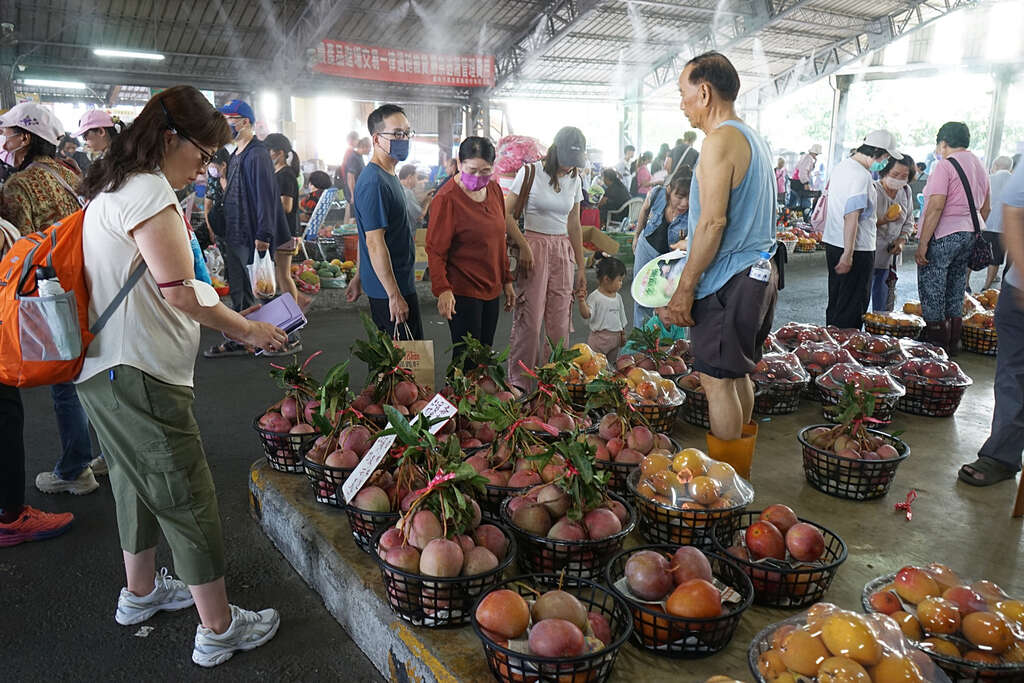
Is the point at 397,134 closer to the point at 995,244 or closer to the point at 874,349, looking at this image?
the point at 874,349

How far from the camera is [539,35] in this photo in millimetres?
15930

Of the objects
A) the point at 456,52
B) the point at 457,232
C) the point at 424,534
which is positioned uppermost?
the point at 456,52

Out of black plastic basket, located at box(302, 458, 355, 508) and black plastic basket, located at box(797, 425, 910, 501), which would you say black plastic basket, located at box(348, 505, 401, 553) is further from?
black plastic basket, located at box(797, 425, 910, 501)

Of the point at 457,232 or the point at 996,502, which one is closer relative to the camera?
the point at 996,502

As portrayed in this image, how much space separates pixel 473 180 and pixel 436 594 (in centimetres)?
210

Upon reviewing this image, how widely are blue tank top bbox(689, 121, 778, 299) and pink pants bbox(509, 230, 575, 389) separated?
130 cm

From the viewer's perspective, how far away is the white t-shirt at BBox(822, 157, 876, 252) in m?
4.61

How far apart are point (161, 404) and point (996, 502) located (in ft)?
9.81

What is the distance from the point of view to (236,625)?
6.82ft

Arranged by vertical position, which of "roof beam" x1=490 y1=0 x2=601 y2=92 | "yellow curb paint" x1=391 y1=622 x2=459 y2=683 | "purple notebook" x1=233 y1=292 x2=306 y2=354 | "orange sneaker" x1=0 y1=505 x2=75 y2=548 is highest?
"roof beam" x1=490 y1=0 x2=601 y2=92

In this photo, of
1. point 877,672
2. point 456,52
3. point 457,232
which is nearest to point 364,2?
point 456,52

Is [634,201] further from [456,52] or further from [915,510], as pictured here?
[915,510]

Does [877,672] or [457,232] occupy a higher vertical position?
[457,232]

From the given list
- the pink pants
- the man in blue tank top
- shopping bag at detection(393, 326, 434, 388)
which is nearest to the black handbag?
the pink pants
